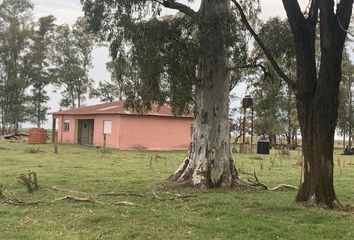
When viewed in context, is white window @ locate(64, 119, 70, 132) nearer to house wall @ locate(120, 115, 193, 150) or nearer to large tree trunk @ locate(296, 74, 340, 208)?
house wall @ locate(120, 115, 193, 150)

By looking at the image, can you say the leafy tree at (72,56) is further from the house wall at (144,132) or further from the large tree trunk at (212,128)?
the large tree trunk at (212,128)

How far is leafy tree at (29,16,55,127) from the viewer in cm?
6159

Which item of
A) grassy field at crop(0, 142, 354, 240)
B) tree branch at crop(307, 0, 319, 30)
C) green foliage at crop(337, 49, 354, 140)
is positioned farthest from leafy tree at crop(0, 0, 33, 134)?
tree branch at crop(307, 0, 319, 30)

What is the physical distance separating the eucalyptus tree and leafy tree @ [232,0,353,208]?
8.51ft

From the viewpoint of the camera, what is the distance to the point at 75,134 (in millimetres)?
44906

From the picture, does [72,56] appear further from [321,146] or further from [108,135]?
[321,146]

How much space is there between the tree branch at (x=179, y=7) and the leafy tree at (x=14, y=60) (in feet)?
161

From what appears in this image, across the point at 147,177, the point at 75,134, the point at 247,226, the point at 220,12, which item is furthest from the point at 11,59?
the point at 247,226

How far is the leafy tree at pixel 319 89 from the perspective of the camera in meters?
10.0

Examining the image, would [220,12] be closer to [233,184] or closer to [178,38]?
[178,38]

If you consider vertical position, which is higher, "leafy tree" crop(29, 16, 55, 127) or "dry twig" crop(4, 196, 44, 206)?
"leafy tree" crop(29, 16, 55, 127)

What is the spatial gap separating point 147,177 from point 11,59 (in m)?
48.3

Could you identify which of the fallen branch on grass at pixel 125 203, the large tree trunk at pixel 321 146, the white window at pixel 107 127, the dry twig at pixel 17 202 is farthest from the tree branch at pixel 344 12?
the white window at pixel 107 127

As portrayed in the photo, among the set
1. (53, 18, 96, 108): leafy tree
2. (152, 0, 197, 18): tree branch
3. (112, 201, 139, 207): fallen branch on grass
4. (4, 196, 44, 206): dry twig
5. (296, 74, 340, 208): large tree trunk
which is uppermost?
(53, 18, 96, 108): leafy tree
